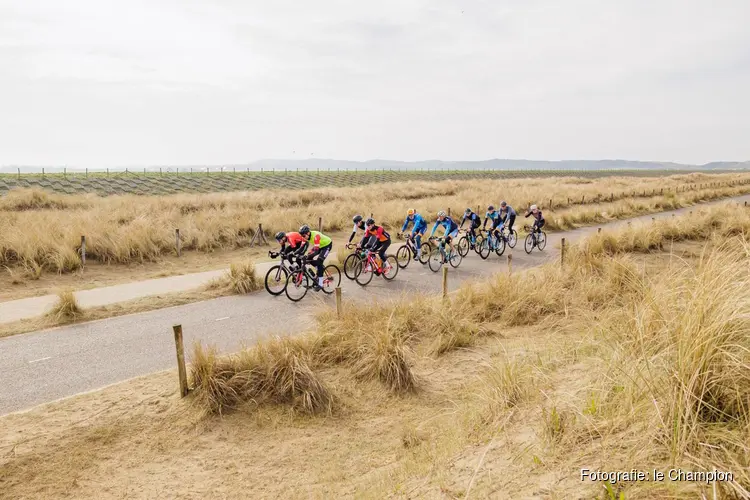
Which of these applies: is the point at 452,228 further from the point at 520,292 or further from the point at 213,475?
the point at 213,475

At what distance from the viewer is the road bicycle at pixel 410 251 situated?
16062 millimetres

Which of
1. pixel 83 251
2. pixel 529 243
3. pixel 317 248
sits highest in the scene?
pixel 317 248

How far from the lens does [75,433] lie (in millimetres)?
5645

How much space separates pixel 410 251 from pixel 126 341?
386 inches

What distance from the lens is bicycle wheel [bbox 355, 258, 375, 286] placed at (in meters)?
Result: 13.8

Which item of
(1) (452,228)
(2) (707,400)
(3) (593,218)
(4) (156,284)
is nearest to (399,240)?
(1) (452,228)

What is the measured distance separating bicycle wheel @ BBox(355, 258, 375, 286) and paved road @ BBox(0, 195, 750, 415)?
681mm

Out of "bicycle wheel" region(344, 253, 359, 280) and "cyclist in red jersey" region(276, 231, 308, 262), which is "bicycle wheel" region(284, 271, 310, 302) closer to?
"cyclist in red jersey" region(276, 231, 308, 262)

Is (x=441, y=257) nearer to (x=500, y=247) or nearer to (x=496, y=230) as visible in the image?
(x=496, y=230)

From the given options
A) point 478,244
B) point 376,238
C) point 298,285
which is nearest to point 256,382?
point 298,285

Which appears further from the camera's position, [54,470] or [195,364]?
[195,364]

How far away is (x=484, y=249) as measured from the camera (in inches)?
727

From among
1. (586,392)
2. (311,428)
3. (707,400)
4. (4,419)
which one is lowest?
(311,428)

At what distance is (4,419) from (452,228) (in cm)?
1258
